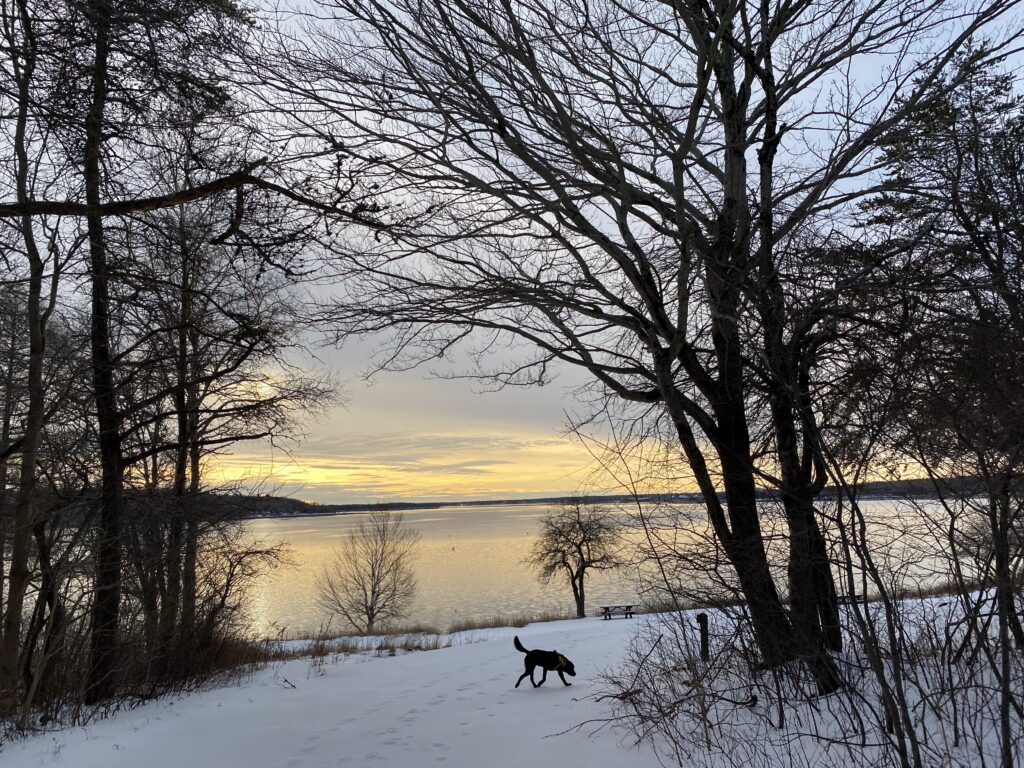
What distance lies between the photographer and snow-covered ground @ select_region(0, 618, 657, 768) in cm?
638

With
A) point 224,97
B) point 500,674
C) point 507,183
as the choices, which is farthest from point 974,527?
point 500,674

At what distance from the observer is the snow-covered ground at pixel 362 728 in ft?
20.9

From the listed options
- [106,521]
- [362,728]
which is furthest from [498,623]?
[362,728]

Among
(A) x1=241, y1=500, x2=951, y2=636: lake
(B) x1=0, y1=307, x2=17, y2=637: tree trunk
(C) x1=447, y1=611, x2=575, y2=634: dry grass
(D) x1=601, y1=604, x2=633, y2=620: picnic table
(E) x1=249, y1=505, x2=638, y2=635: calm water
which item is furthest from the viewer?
(E) x1=249, y1=505, x2=638, y2=635: calm water

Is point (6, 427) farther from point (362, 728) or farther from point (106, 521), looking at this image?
point (362, 728)

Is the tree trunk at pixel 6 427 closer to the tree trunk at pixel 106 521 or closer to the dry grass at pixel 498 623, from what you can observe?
the tree trunk at pixel 106 521

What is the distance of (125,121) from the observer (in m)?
4.59

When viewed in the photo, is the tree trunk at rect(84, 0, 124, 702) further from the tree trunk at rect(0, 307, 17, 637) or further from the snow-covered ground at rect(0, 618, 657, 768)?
the tree trunk at rect(0, 307, 17, 637)

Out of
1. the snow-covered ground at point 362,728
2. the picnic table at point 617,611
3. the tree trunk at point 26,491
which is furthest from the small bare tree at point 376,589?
the tree trunk at point 26,491

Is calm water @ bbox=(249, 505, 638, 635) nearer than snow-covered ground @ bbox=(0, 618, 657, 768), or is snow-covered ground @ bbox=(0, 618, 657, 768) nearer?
snow-covered ground @ bbox=(0, 618, 657, 768)

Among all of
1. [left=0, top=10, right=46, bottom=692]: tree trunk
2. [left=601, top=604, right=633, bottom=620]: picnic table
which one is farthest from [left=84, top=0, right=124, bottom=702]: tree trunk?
[left=601, top=604, right=633, bottom=620]: picnic table

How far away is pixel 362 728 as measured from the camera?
7.79m

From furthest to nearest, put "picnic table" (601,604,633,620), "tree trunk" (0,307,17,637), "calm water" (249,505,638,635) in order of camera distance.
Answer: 1. "calm water" (249,505,638,635)
2. "picnic table" (601,604,633,620)
3. "tree trunk" (0,307,17,637)

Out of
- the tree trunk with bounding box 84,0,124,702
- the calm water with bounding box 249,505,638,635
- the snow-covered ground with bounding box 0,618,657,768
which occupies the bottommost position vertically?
the calm water with bounding box 249,505,638,635
